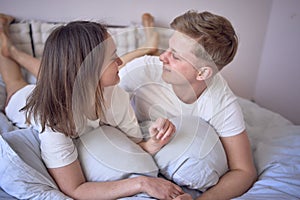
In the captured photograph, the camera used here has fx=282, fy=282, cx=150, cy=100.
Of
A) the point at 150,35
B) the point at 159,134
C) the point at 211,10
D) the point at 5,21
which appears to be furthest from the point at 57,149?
the point at 211,10

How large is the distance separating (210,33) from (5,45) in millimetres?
986

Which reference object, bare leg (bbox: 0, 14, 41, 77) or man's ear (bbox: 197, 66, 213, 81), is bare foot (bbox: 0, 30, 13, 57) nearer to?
bare leg (bbox: 0, 14, 41, 77)

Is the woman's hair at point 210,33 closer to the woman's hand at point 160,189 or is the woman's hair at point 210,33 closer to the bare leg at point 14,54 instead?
the woman's hand at point 160,189

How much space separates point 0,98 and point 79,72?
71 centimetres

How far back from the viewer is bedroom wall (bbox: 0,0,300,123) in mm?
1502

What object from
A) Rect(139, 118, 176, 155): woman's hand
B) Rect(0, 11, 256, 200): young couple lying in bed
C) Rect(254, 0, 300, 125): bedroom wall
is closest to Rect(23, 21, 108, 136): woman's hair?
Rect(0, 11, 256, 200): young couple lying in bed

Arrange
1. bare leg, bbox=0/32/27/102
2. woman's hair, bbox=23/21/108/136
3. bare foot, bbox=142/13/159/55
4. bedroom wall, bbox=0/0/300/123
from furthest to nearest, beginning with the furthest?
bedroom wall, bbox=0/0/300/123
bare leg, bbox=0/32/27/102
bare foot, bbox=142/13/159/55
woman's hair, bbox=23/21/108/136

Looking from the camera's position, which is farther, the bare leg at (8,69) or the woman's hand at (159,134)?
the bare leg at (8,69)

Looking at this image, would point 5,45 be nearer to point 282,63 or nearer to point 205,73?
point 205,73

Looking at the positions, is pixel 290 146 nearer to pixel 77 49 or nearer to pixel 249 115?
pixel 249 115

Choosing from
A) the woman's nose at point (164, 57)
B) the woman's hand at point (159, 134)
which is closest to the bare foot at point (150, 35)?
the woman's nose at point (164, 57)

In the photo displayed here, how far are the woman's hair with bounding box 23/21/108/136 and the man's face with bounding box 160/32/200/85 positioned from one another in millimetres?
240

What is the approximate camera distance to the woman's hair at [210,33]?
0.90 m

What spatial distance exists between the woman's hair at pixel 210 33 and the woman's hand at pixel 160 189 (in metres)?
0.42
